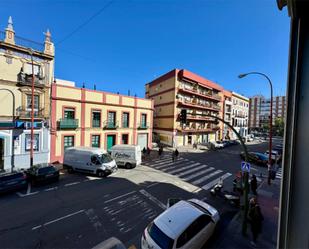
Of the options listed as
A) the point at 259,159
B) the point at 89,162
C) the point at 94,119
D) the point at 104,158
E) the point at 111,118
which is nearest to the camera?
the point at 89,162

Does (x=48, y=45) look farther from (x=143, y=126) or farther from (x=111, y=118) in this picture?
(x=143, y=126)

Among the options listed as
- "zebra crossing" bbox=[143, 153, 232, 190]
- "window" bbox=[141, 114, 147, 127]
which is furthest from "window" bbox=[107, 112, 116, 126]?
"zebra crossing" bbox=[143, 153, 232, 190]

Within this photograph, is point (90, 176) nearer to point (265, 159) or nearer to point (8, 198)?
point (8, 198)

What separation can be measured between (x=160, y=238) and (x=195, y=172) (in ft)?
39.2

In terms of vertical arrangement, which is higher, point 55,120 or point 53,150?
point 55,120

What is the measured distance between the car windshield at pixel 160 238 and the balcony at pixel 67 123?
16.2 meters

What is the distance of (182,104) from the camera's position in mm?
33656

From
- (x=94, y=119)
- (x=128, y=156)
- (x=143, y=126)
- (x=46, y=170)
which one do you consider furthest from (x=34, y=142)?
(x=143, y=126)

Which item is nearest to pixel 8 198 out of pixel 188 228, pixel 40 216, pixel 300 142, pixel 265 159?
pixel 40 216

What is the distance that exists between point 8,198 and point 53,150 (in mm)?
7758

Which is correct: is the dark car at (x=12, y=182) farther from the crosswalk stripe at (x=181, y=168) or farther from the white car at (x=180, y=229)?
the crosswalk stripe at (x=181, y=168)

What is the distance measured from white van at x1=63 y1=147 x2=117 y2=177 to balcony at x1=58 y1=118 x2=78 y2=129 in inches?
142

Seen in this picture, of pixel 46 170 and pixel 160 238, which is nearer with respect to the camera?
pixel 160 238

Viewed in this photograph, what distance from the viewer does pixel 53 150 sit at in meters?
18.3
